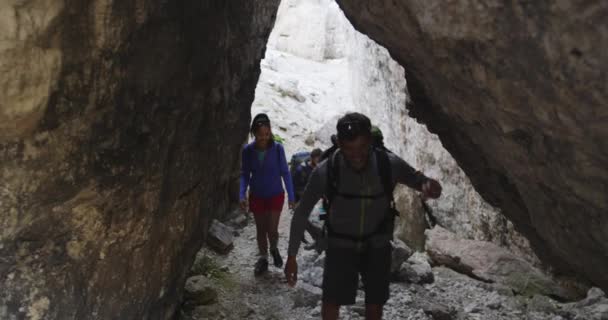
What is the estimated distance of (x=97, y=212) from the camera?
142 inches

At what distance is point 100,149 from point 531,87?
2739mm

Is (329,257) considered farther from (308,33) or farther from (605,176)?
(308,33)

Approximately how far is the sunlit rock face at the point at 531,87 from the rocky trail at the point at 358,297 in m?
1.55

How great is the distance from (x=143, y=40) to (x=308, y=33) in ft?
98.3

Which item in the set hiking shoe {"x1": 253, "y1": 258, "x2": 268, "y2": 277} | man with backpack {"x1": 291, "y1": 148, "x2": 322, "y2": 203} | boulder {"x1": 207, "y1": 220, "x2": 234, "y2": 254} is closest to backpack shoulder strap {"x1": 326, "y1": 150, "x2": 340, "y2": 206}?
hiking shoe {"x1": 253, "y1": 258, "x2": 268, "y2": 277}

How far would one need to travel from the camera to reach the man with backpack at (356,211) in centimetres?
385

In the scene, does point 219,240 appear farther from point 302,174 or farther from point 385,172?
point 385,172

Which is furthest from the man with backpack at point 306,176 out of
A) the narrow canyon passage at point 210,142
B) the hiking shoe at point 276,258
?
the hiking shoe at point 276,258

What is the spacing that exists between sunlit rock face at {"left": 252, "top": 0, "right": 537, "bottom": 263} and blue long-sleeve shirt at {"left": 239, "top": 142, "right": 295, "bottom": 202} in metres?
2.55

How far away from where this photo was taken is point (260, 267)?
654cm

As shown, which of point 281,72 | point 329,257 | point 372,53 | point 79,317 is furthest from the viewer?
point 281,72

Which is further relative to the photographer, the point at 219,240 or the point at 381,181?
the point at 219,240

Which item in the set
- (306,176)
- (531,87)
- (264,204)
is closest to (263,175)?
(264,204)

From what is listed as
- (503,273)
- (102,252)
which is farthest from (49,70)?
(503,273)
